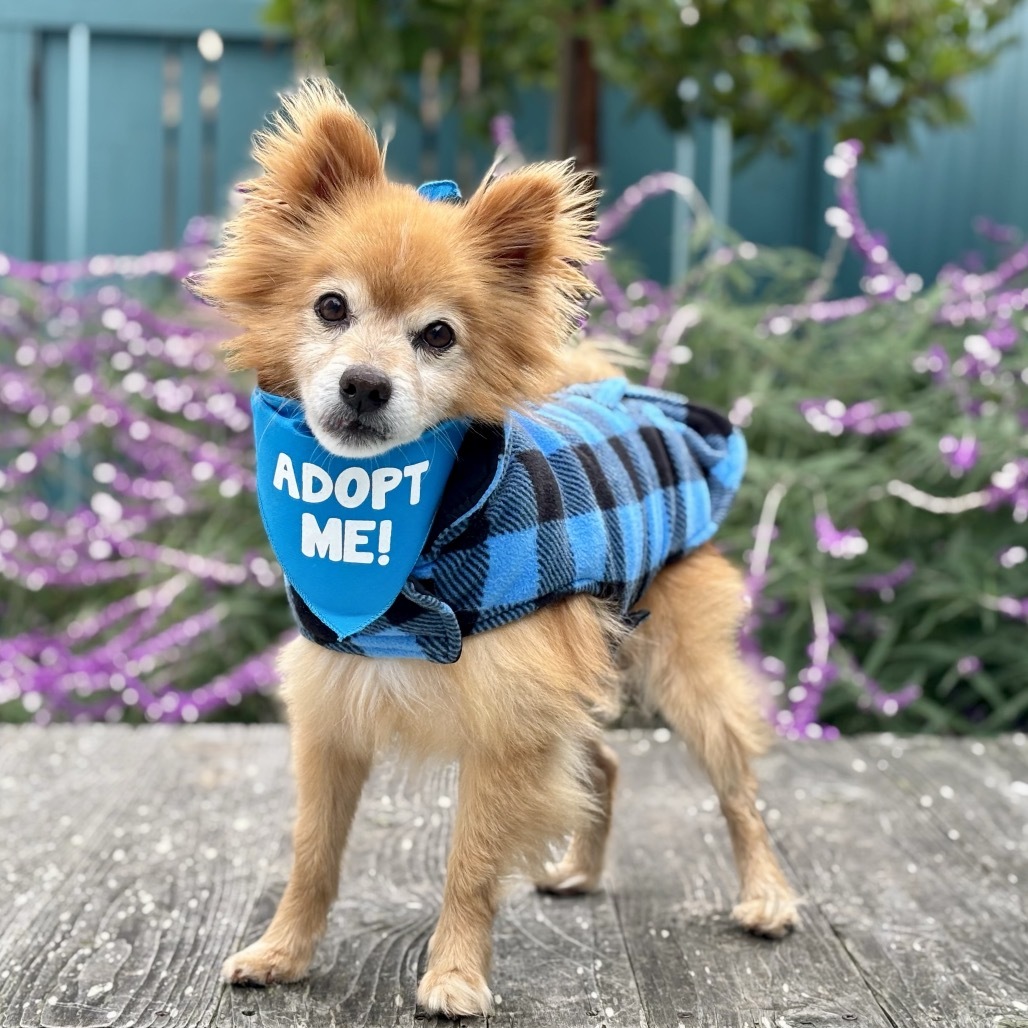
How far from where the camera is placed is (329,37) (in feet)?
15.0

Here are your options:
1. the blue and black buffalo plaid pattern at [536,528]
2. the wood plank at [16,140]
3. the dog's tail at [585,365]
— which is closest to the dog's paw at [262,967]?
the blue and black buffalo plaid pattern at [536,528]

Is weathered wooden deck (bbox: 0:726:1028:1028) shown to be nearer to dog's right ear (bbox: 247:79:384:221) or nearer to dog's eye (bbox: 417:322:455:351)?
dog's eye (bbox: 417:322:455:351)

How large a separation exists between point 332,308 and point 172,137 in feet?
13.9

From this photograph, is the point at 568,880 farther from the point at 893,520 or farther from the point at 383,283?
the point at 893,520

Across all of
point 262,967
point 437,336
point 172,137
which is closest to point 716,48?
point 172,137

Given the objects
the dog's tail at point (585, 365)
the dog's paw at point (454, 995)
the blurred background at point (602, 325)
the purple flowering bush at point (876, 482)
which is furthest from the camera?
the blurred background at point (602, 325)

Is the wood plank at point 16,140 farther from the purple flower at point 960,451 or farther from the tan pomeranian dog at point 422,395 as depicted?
the tan pomeranian dog at point 422,395

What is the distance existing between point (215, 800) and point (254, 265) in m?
1.48

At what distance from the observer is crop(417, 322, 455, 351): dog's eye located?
182 centimetres

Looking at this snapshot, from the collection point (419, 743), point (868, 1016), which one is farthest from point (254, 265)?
point (868, 1016)

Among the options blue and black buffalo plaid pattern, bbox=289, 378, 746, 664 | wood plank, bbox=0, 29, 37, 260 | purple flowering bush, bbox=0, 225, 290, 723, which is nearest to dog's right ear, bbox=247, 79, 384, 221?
blue and black buffalo plaid pattern, bbox=289, 378, 746, 664

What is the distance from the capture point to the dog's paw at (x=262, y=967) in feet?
6.77

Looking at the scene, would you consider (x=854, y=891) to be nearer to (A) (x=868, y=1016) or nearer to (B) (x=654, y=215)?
(A) (x=868, y=1016)

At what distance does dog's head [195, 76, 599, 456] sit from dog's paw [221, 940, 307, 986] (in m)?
0.85
